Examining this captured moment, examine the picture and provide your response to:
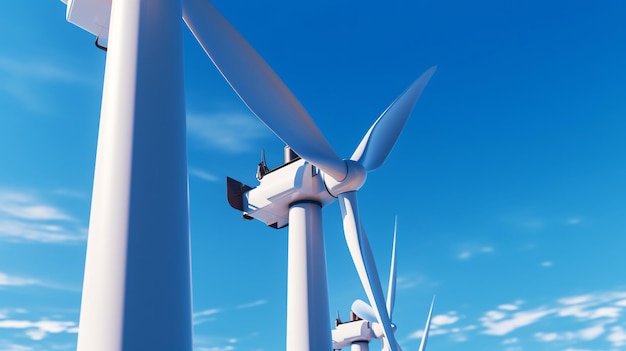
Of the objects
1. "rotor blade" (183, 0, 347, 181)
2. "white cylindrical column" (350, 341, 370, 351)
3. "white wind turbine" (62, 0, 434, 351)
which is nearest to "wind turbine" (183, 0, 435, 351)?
"rotor blade" (183, 0, 347, 181)

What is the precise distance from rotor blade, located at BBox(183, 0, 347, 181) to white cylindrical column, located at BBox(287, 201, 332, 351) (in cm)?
284

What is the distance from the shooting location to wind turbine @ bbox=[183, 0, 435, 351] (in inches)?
313

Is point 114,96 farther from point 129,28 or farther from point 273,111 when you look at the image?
point 273,111

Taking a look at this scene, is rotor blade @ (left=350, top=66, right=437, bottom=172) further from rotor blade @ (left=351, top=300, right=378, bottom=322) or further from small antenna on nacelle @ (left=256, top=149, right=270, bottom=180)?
rotor blade @ (left=351, top=300, right=378, bottom=322)

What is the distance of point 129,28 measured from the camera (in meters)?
4.54

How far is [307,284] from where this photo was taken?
38.6 feet

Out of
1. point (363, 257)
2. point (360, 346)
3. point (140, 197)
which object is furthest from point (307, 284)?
point (360, 346)

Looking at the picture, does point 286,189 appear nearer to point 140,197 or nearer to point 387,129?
point 387,129

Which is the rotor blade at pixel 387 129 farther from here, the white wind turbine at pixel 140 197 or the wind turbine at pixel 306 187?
the white wind turbine at pixel 140 197

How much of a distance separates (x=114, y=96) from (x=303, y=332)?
8216mm

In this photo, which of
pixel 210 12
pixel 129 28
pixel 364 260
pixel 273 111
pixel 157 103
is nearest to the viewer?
pixel 157 103

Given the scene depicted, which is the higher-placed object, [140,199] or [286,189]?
[286,189]

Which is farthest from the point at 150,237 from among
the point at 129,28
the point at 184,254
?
the point at 129,28

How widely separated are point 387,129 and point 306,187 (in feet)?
8.09
